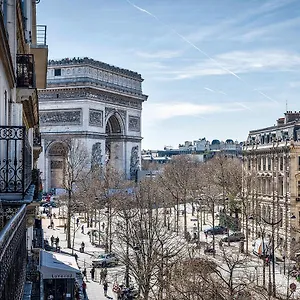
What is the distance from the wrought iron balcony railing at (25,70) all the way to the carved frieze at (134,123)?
73.9m

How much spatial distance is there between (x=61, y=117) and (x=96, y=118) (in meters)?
4.45

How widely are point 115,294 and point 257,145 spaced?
2597cm

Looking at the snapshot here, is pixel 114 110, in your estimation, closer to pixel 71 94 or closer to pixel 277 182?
pixel 71 94

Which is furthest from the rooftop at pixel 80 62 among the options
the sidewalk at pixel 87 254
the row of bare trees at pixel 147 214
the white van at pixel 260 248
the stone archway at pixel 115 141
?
the white van at pixel 260 248

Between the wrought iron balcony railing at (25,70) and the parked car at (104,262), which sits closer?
the wrought iron balcony railing at (25,70)

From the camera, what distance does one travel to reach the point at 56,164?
77750 millimetres

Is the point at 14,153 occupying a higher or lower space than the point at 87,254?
higher

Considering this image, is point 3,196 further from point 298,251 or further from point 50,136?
point 50,136

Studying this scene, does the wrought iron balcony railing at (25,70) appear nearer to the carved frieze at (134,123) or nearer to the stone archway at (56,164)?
the stone archway at (56,164)

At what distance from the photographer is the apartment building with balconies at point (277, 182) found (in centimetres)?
4288

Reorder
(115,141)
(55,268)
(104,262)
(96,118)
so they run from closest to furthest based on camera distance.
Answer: (55,268)
(104,262)
(96,118)
(115,141)

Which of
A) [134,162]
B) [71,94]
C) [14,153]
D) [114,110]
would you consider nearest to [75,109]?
[71,94]

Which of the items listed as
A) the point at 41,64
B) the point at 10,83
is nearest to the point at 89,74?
the point at 41,64

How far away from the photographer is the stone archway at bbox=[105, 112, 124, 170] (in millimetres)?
84375
